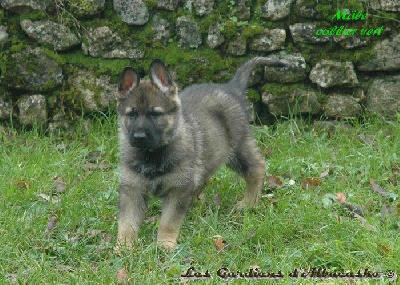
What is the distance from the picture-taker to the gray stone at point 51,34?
6.20 meters

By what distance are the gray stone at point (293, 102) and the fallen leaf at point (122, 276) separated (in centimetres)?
306

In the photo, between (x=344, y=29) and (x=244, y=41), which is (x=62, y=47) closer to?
(x=244, y=41)

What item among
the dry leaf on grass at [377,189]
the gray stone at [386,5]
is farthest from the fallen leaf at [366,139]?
the gray stone at [386,5]

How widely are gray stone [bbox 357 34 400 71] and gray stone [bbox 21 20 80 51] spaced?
2.64 meters

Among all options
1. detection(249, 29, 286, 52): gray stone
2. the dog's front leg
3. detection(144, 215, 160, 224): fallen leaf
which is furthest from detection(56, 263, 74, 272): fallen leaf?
detection(249, 29, 286, 52): gray stone

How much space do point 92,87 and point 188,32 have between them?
998 millimetres

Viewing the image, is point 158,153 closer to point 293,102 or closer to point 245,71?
point 245,71

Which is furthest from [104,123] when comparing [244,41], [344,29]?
[344,29]

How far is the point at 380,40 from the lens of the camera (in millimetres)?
6375

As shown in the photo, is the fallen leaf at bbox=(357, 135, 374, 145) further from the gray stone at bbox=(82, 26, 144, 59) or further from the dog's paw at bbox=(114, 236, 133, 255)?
the dog's paw at bbox=(114, 236, 133, 255)

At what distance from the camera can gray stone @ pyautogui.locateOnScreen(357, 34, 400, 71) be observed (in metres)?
6.36

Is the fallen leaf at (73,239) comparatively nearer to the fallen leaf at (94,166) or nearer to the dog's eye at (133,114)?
the dog's eye at (133,114)

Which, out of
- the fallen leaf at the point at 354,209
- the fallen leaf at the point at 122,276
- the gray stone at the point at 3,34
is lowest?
the fallen leaf at the point at 354,209

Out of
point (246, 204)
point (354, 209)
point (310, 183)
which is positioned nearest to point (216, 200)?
point (246, 204)
